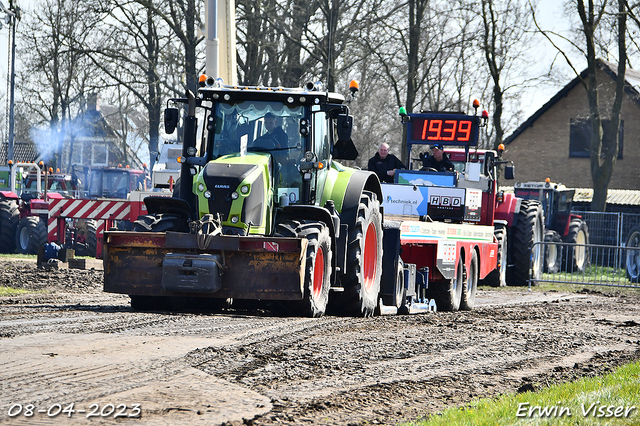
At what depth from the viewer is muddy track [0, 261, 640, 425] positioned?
510 centimetres

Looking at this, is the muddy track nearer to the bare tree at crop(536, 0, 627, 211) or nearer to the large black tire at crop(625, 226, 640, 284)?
the large black tire at crop(625, 226, 640, 284)

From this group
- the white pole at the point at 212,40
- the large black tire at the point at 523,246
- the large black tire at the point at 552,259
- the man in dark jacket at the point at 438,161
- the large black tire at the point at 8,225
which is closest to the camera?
the man in dark jacket at the point at 438,161

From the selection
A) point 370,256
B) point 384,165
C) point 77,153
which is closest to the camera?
point 370,256

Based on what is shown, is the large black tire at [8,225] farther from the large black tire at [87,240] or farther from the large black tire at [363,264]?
the large black tire at [363,264]

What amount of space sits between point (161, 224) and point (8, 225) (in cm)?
1632

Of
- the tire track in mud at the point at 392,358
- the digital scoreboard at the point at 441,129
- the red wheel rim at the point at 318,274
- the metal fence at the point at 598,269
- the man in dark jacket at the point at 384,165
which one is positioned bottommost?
the metal fence at the point at 598,269

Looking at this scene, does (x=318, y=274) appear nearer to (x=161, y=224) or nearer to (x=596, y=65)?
(x=161, y=224)

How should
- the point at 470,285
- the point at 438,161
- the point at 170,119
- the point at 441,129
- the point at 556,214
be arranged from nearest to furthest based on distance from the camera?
1. the point at 170,119
2. the point at 470,285
3. the point at 438,161
4. the point at 441,129
5. the point at 556,214

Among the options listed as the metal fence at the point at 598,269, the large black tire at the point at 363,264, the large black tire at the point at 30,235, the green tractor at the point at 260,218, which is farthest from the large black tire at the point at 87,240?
the large black tire at the point at 363,264

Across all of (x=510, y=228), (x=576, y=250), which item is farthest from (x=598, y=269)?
(x=510, y=228)

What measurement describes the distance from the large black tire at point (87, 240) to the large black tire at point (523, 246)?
10.9 m

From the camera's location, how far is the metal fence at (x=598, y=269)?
69.4 ft

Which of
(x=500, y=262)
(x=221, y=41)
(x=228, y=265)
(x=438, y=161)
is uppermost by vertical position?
(x=221, y=41)

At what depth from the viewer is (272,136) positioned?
10117mm
